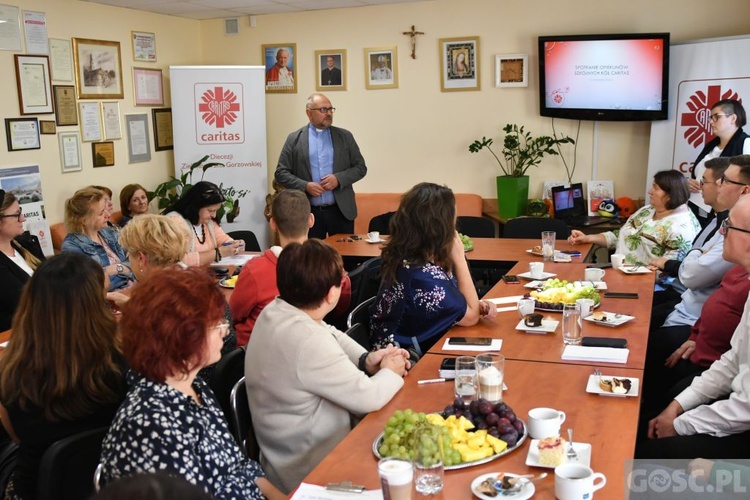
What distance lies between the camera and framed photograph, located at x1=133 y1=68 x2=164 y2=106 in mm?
7367

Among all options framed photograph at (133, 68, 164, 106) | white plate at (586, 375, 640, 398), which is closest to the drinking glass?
white plate at (586, 375, 640, 398)

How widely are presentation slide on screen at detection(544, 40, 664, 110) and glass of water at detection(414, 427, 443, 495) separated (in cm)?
567

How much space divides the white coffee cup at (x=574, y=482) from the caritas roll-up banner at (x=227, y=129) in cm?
610

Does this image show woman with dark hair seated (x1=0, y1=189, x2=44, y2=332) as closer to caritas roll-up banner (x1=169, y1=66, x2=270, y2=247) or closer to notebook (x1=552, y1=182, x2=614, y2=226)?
caritas roll-up banner (x1=169, y1=66, x2=270, y2=247)

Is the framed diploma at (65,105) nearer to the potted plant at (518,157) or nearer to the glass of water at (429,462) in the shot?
the potted plant at (518,157)

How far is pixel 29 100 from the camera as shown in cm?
617

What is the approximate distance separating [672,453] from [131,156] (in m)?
6.07

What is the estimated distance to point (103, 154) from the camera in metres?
6.98

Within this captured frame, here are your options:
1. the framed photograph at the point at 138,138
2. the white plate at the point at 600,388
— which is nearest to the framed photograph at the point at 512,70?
the framed photograph at the point at 138,138

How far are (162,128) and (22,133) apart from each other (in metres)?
1.83

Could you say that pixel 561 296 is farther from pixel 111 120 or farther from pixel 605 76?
pixel 111 120

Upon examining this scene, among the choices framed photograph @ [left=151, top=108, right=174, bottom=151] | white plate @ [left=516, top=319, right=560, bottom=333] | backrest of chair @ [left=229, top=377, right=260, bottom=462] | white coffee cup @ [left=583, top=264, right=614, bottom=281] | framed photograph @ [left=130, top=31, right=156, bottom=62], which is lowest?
backrest of chair @ [left=229, top=377, right=260, bottom=462]

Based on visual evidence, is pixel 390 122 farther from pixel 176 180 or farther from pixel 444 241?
pixel 444 241

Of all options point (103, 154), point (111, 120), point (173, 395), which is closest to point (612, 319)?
point (173, 395)
